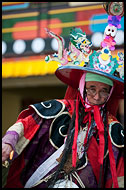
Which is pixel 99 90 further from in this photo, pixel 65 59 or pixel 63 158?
pixel 63 158

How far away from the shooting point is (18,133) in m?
2.32

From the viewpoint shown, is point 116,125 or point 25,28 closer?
point 116,125

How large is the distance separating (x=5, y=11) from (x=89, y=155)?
4625 mm

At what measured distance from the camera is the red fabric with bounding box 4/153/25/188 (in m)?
2.51

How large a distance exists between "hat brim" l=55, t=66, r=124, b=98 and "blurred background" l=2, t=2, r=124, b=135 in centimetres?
282

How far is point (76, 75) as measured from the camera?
2.74 metres

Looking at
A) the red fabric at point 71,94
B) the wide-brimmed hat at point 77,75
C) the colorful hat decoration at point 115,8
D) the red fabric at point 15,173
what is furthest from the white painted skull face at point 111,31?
the red fabric at point 15,173

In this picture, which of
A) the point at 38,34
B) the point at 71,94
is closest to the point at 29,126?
the point at 71,94

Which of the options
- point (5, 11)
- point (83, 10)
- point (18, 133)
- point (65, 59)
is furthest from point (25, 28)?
point (18, 133)

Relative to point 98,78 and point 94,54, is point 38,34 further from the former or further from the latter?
point 98,78

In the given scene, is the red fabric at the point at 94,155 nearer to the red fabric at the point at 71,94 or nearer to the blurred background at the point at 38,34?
the red fabric at the point at 71,94

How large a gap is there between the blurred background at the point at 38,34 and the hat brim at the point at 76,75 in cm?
282

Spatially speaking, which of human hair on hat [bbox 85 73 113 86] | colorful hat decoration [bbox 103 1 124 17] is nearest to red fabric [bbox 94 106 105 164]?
human hair on hat [bbox 85 73 113 86]

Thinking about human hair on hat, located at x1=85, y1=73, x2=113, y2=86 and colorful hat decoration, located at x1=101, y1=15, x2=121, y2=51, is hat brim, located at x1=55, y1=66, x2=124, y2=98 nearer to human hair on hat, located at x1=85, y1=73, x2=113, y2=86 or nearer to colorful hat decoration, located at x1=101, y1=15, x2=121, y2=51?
human hair on hat, located at x1=85, y1=73, x2=113, y2=86
